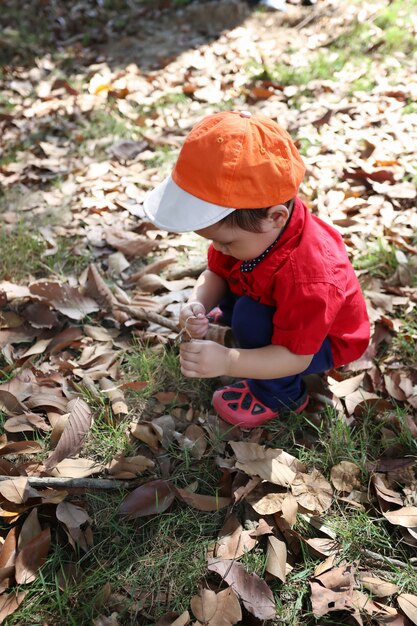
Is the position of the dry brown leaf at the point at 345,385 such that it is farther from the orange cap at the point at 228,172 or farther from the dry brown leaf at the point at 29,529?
the dry brown leaf at the point at 29,529

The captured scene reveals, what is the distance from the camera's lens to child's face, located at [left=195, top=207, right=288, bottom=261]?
1438mm

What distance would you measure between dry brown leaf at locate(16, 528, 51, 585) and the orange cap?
90cm

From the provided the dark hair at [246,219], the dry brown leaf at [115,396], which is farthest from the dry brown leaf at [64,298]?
the dark hair at [246,219]

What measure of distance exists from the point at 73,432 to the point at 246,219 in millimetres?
874

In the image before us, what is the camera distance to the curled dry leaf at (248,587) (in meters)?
1.36

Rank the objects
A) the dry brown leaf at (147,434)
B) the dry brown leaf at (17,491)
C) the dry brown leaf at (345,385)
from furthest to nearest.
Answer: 1. the dry brown leaf at (345,385)
2. the dry brown leaf at (147,434)
3. the dry brown leaf at (17,491)

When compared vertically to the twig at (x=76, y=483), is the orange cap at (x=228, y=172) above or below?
above

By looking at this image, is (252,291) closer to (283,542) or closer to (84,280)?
(283,542)

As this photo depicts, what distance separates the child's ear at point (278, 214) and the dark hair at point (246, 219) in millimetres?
12

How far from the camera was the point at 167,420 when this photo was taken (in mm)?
1839

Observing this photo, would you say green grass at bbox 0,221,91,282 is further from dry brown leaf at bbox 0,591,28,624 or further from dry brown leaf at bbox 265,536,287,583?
dry brown leaf at bbox 265,536,287,583

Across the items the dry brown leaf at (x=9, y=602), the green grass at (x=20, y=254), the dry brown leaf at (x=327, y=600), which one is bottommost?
the dry brown leaf at (x=327, y=600)

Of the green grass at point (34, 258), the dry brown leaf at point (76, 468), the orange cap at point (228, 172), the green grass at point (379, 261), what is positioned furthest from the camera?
the green grass at point (34, 258)

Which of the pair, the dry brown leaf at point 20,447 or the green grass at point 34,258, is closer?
the dry brown leaf at point 20,447
